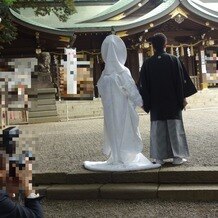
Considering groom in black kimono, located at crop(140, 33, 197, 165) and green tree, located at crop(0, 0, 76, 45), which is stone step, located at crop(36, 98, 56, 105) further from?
groom in black kimono, located at crop(140, 33, 197, 165)

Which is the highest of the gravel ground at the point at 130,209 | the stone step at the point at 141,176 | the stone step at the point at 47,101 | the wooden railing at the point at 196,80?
the wooden railing at the point at 196,80

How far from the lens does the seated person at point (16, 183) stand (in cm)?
172

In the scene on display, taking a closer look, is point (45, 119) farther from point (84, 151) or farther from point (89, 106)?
point (84, 151)

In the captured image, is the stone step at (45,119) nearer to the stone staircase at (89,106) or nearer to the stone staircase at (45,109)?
the stone staircase at (45,109)

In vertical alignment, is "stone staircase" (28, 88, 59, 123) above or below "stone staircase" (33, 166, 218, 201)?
above

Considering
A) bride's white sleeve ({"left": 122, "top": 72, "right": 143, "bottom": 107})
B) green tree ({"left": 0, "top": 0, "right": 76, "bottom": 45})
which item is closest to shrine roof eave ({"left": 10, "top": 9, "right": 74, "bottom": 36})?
green tree ({"left": 0, "top": 0, "right": 76, "bottom": 45})

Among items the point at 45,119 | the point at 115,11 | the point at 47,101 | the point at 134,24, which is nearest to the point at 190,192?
the point at 45,119

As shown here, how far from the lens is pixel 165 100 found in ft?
16.4

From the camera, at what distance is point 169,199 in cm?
432

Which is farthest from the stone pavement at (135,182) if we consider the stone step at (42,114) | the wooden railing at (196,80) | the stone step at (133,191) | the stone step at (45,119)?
the wooden railing at (196,80)

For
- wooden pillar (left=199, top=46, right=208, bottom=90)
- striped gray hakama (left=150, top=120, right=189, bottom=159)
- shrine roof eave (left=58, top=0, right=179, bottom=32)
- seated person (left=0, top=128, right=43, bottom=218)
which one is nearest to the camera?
seated person (left=0, top=128, right=43, bottom=218)

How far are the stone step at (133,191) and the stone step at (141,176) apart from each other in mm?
59

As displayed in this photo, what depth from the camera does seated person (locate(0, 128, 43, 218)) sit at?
1723 mm

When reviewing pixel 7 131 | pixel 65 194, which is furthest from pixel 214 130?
pixel 7 131
